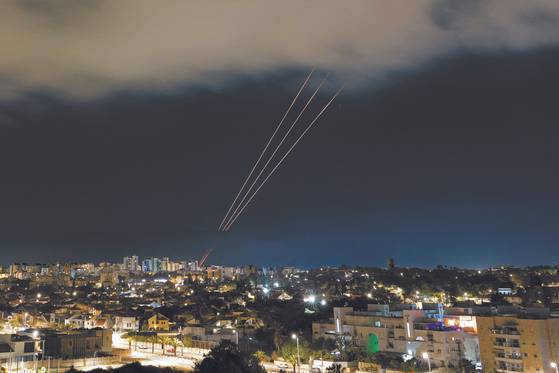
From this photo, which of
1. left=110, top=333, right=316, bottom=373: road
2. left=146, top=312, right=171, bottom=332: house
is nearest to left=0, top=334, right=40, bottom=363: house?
left=110, top=333, right=316, bottom=373: road

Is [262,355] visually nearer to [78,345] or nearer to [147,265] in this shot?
[78,345]

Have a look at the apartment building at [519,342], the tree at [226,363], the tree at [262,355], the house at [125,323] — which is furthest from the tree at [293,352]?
the house at [125,323]

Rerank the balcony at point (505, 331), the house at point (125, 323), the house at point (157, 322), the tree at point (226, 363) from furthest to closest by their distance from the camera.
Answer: the house at point (125, 323)
the house at point (157, 322)
the balcony at point (505, 331)
the tree at point (226, 363)

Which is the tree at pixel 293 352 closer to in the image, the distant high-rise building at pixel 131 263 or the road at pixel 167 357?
the road at pixel 167 357

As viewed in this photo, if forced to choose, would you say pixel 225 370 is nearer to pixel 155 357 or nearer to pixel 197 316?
pixel 155 357

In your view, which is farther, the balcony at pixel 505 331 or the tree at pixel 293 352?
the tree at pixel 293 352

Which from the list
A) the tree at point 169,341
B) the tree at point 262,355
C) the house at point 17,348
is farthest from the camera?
the tree at point 169,341

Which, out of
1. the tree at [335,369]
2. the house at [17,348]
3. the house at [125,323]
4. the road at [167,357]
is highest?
the house at [125,323]

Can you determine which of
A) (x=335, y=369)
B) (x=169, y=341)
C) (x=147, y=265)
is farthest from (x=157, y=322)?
(x=147, y=265)
